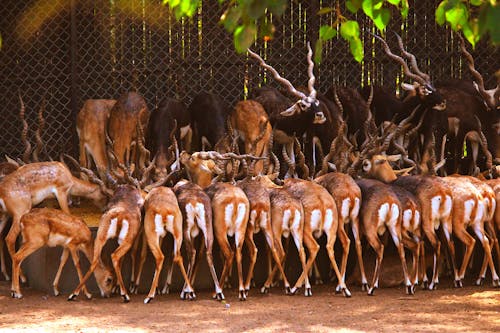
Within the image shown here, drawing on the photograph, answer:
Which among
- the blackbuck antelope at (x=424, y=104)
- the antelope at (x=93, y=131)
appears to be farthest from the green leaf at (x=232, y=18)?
the blackbuck antelope at (x=424, y=104)

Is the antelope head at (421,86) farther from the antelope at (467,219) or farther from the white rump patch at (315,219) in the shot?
the white rump patch at (315,219)

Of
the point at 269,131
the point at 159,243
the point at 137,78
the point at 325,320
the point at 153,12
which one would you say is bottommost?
the point at 325,320

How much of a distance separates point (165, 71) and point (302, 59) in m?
1.65

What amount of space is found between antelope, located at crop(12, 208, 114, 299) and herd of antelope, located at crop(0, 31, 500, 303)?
0.4 inches

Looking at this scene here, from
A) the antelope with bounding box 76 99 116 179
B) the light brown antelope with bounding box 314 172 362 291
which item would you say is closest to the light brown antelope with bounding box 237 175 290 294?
the light brown antelope with bounding box 314 172 362 291

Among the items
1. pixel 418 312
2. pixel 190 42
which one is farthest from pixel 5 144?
pixel 418 312

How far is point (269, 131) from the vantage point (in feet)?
36.5

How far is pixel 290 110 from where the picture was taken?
11016 millimetres

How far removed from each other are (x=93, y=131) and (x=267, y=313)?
154 inches

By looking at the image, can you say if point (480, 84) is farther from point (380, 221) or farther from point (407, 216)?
point (380, 221)

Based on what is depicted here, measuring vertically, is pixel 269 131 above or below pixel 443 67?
below

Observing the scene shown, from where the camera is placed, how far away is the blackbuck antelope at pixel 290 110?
A: 11031mm

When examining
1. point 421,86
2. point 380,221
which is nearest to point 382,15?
point 380,221

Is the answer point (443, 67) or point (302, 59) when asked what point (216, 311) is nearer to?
point (302, 59)
